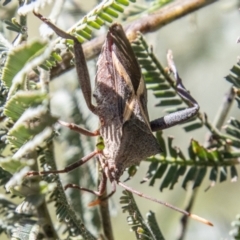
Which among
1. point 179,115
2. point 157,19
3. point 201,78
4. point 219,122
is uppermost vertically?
point 157,19

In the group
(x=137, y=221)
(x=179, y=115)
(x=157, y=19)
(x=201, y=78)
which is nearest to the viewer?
(x=137, y=221)

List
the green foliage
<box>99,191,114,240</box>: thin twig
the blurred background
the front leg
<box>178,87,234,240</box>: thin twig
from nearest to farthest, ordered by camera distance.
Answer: the green foliage → <box>99,191,114,240</box>: thin twig → the front leg → <box>178,87,234,240</box>: thin twig → the blurred background

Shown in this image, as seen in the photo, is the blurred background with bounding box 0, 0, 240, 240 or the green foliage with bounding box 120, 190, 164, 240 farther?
the blurred background with bounding box 0, 0, 240, 240

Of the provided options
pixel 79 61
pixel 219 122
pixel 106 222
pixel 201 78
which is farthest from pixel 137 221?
pixel 201 78

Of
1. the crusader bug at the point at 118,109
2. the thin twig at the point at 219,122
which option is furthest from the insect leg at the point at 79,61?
the thin twig at the point at 219,122

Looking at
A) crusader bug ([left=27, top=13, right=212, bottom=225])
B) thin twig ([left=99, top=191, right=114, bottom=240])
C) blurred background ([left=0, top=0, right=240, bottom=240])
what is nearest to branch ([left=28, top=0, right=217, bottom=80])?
crusader bug ([left=27, top=13, right=212, bottom=225])

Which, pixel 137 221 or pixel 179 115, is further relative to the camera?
pixel 179 115

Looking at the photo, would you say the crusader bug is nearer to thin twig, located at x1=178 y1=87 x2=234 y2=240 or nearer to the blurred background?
thin twig, located at x1=178 y1=87 x2=234 y2=240

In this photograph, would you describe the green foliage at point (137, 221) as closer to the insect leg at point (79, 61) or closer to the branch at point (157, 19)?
the insect leg at point (79, 61)

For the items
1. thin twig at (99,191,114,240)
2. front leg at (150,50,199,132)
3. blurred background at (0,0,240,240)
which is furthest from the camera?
blurred background at (0,0,240,240)

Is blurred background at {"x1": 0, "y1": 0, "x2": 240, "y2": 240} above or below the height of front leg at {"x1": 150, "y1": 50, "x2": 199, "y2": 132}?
below

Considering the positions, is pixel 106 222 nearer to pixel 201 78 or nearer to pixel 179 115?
pixel 179 115

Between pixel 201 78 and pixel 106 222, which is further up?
pixel 106 222
